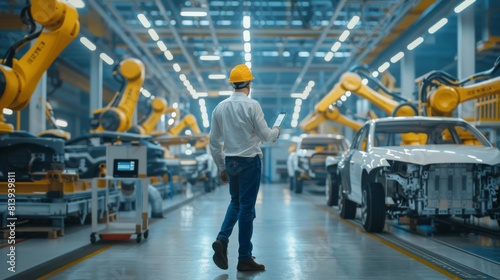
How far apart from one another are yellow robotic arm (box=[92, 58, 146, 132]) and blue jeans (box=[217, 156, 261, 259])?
36.4ft

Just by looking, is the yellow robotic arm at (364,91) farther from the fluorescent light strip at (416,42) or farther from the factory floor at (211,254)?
the factory floor at (211,254)

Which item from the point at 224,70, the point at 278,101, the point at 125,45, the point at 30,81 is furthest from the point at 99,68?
the point at 278,101

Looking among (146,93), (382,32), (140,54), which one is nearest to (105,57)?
(140,54)

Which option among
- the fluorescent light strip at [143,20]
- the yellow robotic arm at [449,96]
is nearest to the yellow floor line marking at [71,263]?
the yellow robotic arm at [449,96]

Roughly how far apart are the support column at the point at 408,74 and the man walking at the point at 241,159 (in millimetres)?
18416

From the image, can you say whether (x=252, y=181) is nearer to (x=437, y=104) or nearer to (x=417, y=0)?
(x=437, y=104)

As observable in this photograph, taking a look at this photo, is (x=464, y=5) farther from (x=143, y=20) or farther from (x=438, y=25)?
(x=143, y=20)

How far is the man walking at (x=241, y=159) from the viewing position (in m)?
6.25

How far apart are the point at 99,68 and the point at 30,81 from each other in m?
14.5

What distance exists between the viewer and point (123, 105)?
57.7 ft

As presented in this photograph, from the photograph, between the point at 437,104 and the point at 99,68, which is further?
the point at 99,68

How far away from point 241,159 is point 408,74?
18.8 m

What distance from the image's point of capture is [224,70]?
3019cm

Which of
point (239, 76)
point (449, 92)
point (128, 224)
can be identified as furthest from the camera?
point (449, 92)
